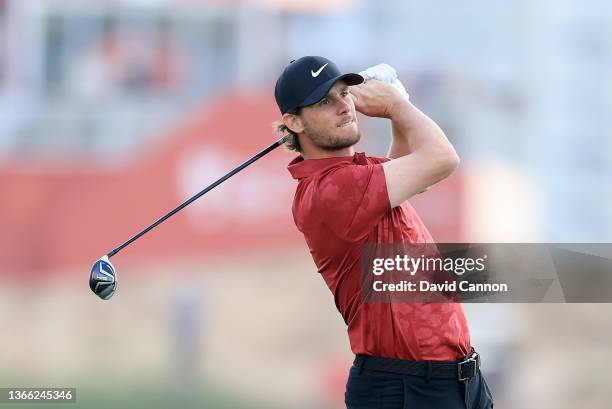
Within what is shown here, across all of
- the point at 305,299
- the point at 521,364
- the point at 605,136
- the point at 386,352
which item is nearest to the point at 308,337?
the point at 305,299

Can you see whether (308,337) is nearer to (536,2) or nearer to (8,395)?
(536,2)

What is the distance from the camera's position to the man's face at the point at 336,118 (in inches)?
112

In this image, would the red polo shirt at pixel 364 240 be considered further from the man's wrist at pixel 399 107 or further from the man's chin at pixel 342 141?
the man's wrist at pixel 399 107

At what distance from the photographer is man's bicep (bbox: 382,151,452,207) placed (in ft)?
8.93

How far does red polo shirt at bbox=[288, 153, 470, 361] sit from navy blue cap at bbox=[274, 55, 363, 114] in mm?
159

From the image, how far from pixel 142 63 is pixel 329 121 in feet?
33.4

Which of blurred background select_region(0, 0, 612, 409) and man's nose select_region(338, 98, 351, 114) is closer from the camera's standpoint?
man's nose select_region(338, 98, 351, 114)

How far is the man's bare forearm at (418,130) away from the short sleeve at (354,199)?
0.37 feet

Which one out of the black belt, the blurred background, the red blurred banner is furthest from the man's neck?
the red blurred banner

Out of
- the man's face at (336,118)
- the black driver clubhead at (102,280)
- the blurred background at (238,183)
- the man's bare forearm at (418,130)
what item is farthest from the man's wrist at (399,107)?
the blurred background at (238,183)

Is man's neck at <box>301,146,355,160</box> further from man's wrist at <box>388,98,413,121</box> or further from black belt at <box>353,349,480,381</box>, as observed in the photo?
black belt at <box>353,349,480,381</box>

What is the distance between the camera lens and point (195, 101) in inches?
497

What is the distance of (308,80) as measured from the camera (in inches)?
112

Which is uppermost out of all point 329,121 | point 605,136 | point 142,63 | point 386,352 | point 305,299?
point 142,63
